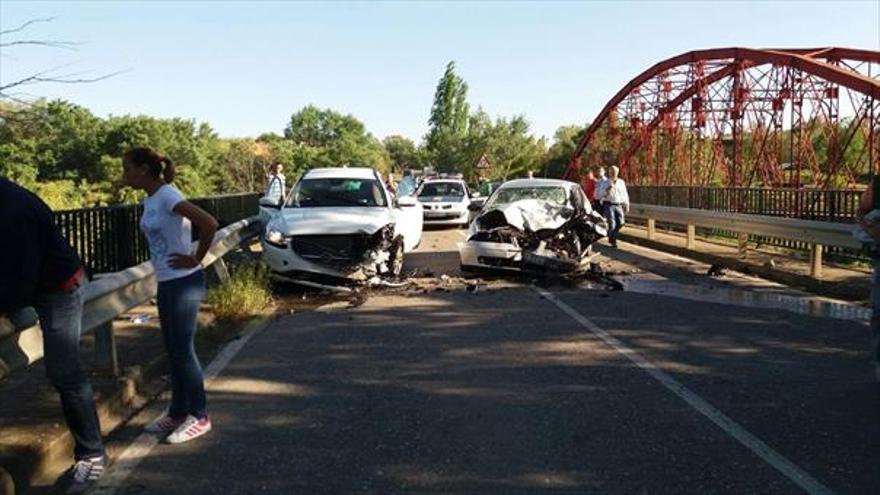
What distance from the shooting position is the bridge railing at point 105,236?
8.73m

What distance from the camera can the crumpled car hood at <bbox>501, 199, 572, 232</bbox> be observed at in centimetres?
1285

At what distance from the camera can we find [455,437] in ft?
17.0

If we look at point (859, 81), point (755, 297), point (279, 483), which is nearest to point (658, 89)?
point (859, 81)

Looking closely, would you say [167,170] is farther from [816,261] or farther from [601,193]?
[601,193]

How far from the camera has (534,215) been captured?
514 inches

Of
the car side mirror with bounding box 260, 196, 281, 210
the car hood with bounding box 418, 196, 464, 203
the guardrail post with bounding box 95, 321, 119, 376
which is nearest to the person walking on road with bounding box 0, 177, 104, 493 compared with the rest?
the guardrail post with bounding box 95, 321, 119, 376

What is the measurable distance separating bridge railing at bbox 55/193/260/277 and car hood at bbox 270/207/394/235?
72.2 inches

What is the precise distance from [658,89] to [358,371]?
41151 millimetres

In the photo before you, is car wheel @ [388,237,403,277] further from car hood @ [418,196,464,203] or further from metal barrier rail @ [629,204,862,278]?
car hood @ [418,196,464,203]

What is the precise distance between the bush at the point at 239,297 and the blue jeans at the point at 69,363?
4.89 m

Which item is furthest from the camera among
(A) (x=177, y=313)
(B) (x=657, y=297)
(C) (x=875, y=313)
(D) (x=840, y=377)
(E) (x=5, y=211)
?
(B) (x=657, y=297)

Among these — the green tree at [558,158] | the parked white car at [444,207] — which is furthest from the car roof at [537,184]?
the green tree at [558,158]

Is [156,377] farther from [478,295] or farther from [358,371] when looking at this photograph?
[478,295]

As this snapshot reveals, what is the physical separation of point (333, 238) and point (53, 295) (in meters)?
A: 7.08
